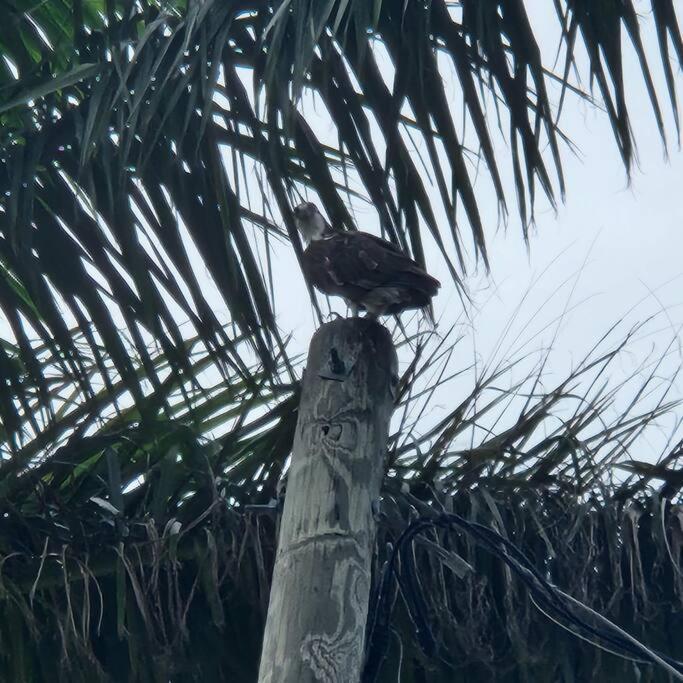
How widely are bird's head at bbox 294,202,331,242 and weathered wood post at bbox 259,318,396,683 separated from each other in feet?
3.72

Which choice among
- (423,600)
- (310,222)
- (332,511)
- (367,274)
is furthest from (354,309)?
(332,511)

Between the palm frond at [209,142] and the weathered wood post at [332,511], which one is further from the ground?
the palm frond at [209,142]

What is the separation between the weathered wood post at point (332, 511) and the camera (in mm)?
2773

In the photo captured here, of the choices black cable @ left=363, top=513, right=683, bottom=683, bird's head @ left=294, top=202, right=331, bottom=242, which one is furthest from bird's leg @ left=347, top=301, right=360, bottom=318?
black cable @ left=363, top=513, right=683, bottom=683

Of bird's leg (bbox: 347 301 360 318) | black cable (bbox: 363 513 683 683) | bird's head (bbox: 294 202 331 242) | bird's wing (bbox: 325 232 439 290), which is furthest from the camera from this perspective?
bird's head (bbox: 294 202 331 242)

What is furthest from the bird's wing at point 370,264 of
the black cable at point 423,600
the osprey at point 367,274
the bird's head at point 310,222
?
the black cable at point 423,600

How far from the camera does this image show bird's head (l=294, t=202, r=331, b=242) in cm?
427

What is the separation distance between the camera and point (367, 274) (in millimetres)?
3688

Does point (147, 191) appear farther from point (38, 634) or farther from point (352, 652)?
point (352, 652)

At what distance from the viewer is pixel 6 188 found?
409 centimetres

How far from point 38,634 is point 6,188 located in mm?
1168

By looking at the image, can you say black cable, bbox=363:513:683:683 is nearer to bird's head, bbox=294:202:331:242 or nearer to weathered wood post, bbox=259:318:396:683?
weathered wood post, bbox=259:318:396:683

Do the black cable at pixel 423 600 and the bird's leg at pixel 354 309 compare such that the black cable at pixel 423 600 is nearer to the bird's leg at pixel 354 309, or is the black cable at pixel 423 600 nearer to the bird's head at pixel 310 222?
the bird's leg at pixel 354 309

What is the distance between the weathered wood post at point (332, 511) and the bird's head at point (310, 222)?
1.13 m
